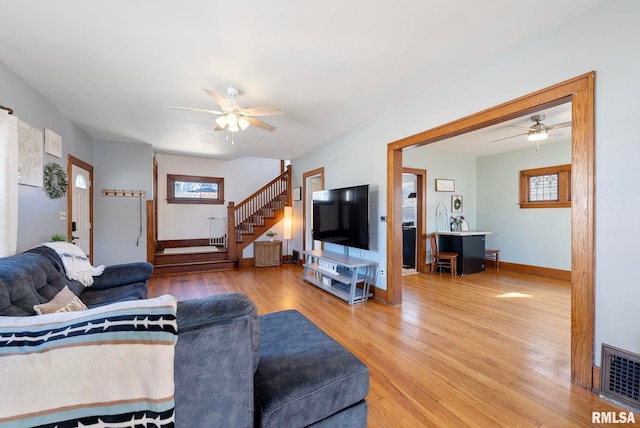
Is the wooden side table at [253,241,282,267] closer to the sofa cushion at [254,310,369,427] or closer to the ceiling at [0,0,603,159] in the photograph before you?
the ceiling at [0,0,603,159]

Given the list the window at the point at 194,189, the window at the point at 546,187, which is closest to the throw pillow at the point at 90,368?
the window at the point at 546,187

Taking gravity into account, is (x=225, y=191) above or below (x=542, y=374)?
above

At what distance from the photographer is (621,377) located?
169 cm

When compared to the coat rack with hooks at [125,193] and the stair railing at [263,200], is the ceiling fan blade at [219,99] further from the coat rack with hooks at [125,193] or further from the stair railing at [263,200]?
the stair railing at [263,200]

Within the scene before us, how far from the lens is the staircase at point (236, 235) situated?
572 cm

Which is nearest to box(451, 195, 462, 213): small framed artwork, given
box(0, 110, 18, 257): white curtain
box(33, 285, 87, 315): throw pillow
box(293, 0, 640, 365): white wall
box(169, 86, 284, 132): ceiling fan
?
box(293, 0, 640, 365): white wall

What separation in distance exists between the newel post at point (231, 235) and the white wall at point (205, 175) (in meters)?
0.30

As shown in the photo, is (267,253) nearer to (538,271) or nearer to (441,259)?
(441,259)

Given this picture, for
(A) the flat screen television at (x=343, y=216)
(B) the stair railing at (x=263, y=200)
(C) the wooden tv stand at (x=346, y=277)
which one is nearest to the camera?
(C) the wooden tv stand at (x=346, y=277)

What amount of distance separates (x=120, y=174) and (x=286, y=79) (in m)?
Result: 4.38

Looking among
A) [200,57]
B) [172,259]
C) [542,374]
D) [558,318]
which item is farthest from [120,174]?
[558,318]

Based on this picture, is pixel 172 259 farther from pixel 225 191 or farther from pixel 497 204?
pixel 497 204

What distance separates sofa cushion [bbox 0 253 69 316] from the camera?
1.55 metres

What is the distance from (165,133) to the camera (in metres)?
4.59
